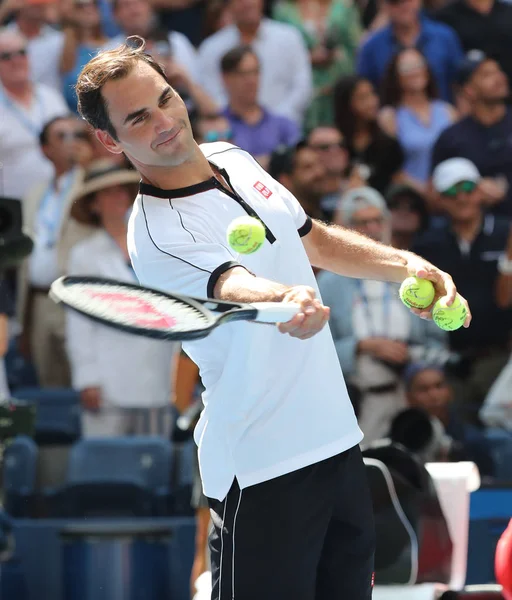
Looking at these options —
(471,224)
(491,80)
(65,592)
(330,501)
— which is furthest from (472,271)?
(330,501)

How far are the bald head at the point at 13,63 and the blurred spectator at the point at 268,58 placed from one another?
1.20 meters

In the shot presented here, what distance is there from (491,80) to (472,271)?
1487 mm

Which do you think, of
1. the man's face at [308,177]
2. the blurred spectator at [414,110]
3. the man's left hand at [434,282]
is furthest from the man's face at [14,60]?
the man's left hand at [434,282]

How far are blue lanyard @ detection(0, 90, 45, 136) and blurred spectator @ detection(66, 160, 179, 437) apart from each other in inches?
37.3

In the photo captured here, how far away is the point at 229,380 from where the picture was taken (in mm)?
2723

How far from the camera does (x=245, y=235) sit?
245 centimetres

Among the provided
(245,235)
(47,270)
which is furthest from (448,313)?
(47,270)

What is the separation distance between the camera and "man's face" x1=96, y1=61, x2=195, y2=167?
8.81ft

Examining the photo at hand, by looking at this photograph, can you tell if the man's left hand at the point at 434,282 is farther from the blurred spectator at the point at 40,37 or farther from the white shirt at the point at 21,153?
the blurred spectator at the point at 40,37

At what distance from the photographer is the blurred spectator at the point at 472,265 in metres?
6.04

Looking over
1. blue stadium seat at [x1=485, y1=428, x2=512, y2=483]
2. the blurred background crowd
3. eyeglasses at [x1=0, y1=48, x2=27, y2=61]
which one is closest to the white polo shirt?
the blurred background crowd

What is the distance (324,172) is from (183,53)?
1383 millimetres

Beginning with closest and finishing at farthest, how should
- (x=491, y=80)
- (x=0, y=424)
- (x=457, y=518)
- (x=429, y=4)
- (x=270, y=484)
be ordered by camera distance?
(x=270, y=484), (x=457, y=518), (x=0, y=424), (x=491, y=80), (x=429, y=4)

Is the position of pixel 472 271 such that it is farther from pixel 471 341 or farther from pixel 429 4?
pixel 429 4
